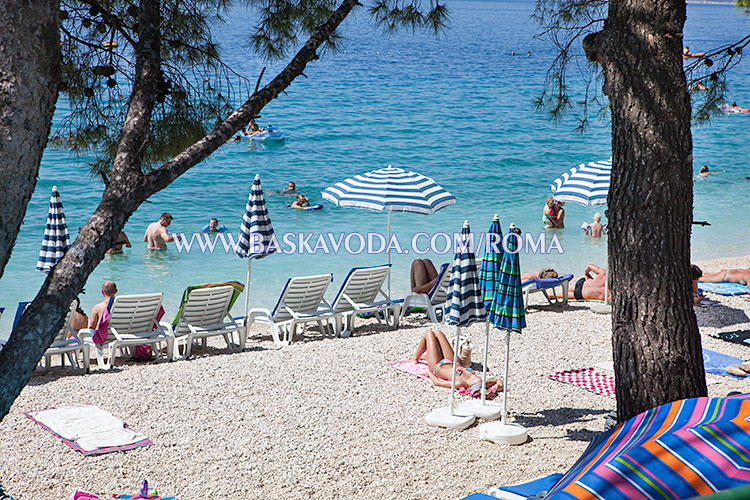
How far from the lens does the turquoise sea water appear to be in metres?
15.3

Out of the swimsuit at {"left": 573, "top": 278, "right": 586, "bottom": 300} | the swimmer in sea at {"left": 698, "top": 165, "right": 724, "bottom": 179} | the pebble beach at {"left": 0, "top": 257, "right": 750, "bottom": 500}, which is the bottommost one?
the pebble beach at {"left": 0, "top": 257, "right": 750, "bottom": 500}

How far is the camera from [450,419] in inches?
241

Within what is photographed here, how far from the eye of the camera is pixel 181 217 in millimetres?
20750

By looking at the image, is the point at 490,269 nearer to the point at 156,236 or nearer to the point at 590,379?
the point at 590,379

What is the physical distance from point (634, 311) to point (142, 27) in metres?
3.15

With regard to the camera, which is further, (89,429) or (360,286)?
(360,286)

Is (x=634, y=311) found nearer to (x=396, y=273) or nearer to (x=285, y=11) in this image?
(x=285, y=11)

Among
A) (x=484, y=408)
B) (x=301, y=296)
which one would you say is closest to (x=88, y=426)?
(x=484, y=408)

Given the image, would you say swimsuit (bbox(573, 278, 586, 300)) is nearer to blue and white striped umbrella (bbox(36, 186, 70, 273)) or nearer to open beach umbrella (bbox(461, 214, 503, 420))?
open beach umbrella (bbox(461, 214, 503, 420))

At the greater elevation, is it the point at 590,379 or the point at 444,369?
the point at 444,369

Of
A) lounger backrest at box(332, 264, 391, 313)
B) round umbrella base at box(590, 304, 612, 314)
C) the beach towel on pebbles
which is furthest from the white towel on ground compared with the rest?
round umbrella base at box(590, 304, 612, 314)

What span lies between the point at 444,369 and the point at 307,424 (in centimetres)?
159

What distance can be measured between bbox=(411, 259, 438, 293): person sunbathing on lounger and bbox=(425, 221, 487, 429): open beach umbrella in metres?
4.45

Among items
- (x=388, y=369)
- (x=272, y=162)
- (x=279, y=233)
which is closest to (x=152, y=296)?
(x=388, y=369)
